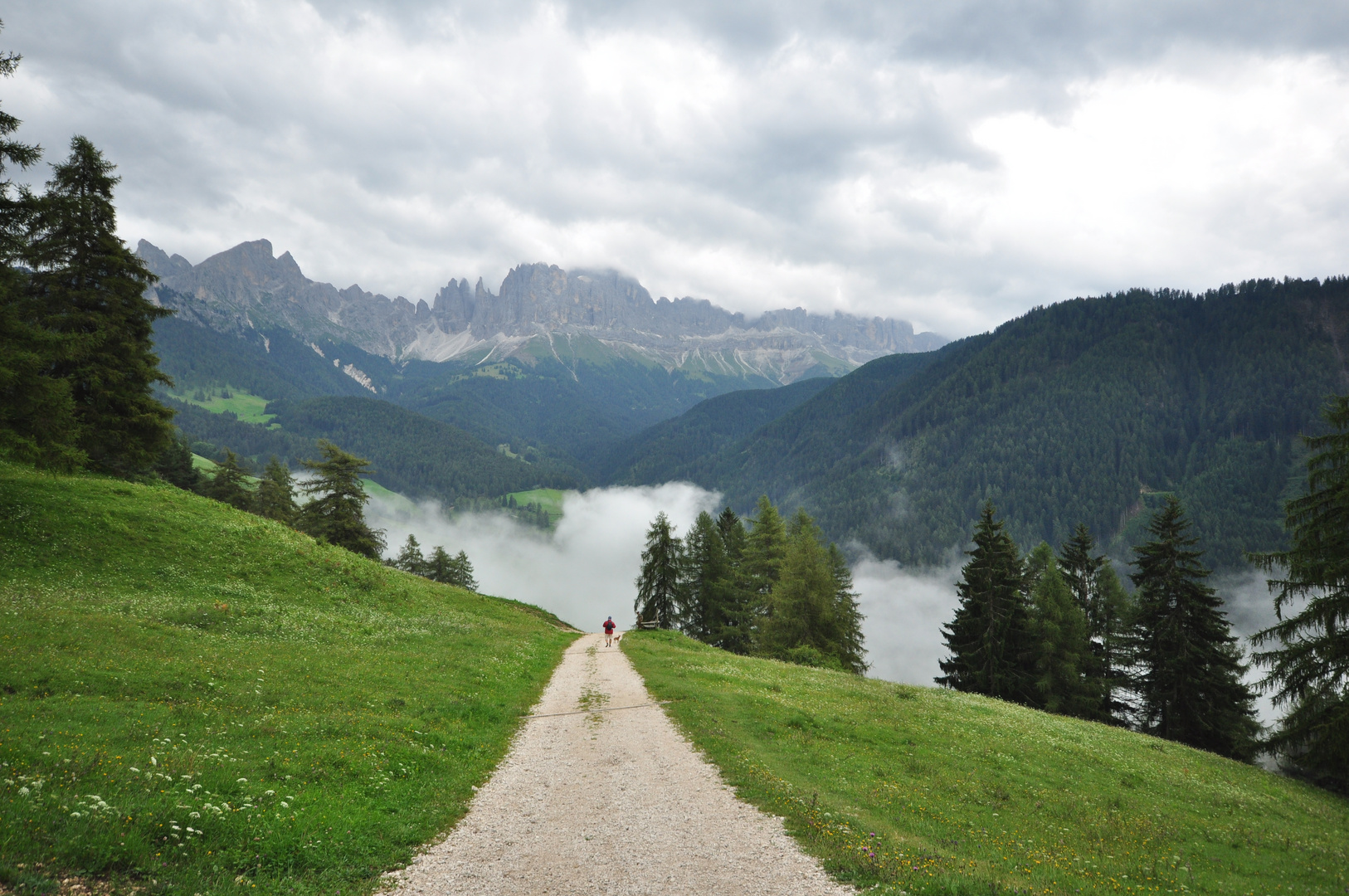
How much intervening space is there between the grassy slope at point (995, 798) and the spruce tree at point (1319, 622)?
2.20 meters

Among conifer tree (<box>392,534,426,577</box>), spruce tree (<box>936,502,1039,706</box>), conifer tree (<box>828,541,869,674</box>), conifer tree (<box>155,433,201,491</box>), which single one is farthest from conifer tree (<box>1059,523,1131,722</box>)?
conifer tree (<box>155,433,201,491</box>)

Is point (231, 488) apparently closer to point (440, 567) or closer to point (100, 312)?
point (440, 567)

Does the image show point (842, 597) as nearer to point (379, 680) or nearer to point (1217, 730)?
point (1217, 730)

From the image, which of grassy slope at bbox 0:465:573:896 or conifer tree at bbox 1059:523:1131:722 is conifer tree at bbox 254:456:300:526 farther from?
conifer tree at bbox 1059:523:1131:722

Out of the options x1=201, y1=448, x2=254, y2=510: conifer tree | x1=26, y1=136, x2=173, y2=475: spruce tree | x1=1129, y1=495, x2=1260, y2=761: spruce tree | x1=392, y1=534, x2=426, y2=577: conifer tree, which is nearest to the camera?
x1=26, y1=136, x2=173, y2=475: spruce tree

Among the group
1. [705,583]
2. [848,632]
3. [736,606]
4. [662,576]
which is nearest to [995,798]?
[848,632]

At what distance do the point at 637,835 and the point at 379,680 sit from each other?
13.7 meters

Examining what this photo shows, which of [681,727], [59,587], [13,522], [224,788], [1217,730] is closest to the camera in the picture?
[224,788]

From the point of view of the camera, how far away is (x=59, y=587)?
919 inches

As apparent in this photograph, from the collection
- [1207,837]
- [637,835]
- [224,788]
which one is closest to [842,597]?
[1207,837]

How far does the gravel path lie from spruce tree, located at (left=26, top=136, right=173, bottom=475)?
34514 mm

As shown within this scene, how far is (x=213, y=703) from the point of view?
1515 centimetres

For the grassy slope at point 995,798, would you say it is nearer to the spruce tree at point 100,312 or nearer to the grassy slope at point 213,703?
the grassy slope at point 213,703

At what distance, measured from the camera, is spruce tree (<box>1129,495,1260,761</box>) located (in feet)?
130
